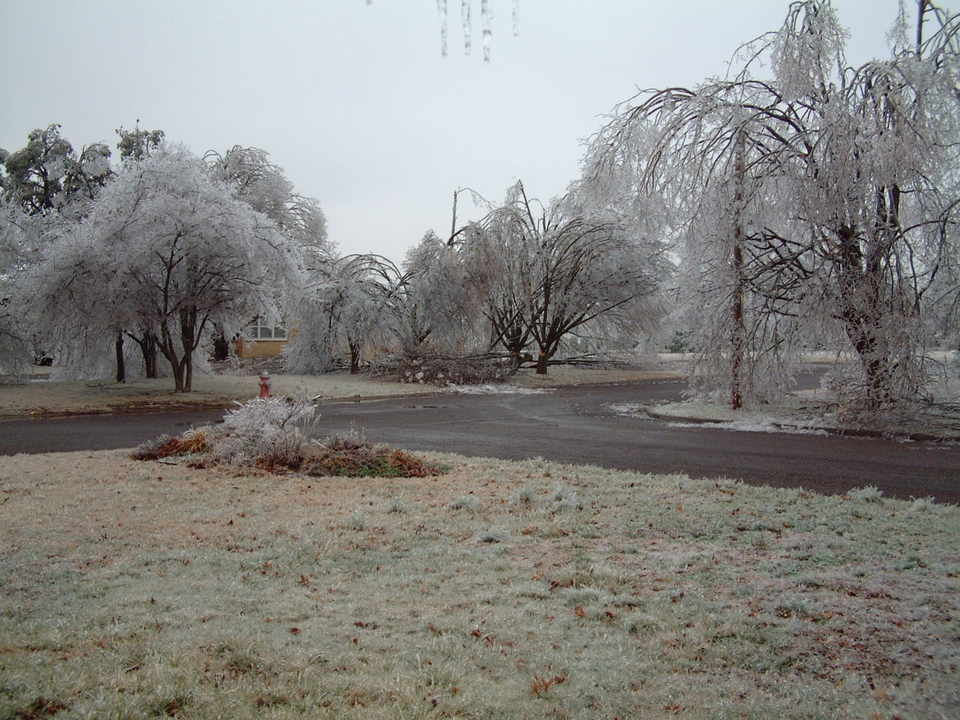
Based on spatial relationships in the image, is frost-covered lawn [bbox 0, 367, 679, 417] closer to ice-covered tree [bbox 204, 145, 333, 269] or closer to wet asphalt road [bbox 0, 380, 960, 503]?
wet asphalt road [bbox 0, 380, 960, 503]

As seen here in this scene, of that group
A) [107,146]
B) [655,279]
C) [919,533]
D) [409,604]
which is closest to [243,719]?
[409,604]

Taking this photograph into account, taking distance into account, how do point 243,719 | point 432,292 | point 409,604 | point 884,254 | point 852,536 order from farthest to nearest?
point 432,292, point 884,254, point 852,536, point 409,604, point 243,719

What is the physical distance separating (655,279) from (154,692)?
3365cm

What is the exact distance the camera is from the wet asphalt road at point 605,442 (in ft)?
Result: 34.8

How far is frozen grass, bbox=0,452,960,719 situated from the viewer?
12.0 ft

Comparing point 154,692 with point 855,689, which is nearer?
point 154,692

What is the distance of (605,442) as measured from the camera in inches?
550

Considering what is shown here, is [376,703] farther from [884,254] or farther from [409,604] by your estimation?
[884,254]

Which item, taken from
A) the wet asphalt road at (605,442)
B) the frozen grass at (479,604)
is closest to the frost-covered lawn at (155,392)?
the wet asphalt road at (605,442)

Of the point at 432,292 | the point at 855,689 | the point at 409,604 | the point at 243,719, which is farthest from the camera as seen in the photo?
the point at 432,292

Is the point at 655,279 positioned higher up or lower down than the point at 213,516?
higher up

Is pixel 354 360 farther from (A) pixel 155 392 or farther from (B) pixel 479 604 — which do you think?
(B) pixel 479 604

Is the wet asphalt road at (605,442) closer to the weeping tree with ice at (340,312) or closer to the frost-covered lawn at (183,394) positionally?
the frost-covered lawn at (183,394)

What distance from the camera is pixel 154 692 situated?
3.51 meters
